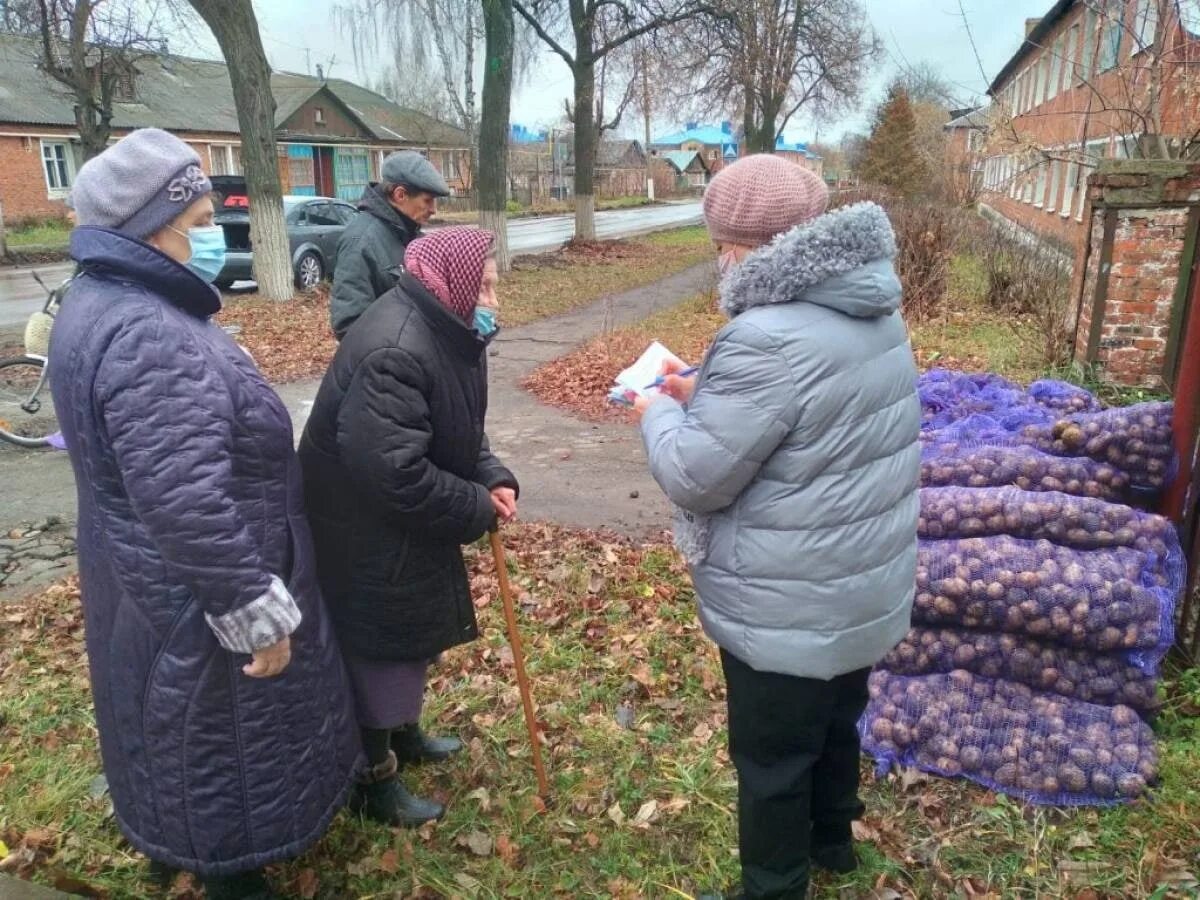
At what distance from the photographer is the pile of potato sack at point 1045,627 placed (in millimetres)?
2664

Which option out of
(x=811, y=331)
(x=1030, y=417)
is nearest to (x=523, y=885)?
(x=811, y=331)

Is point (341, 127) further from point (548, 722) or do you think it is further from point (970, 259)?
point (548, 722)

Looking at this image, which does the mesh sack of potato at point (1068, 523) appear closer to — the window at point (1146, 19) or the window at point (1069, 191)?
the window at point (1146, 19)

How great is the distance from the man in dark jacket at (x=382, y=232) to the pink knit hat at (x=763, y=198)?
8.11ft

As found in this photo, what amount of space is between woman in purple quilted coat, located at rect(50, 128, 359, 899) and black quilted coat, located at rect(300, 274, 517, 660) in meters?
0.18

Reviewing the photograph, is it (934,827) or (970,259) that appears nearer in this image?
(934,827)

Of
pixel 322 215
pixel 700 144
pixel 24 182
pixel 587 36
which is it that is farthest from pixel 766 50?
pixel 700 144

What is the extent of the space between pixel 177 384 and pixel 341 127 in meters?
45.8

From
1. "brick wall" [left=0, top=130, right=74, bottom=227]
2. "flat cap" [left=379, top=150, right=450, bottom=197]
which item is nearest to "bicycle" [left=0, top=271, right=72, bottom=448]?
"flat cap" [left=379, top=150, right=450, bottom=197]

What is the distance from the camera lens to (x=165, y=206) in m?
1.90

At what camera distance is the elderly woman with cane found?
2178 millimetres

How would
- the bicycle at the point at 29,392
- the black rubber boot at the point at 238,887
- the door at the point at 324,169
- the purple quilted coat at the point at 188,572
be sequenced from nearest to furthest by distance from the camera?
the purple quilted coat at the point at 188,572, the black rubber boot at the point at 238,887, the bicycle at the point at 29,392, the door at the point at 324,169

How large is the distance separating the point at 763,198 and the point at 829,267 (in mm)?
213

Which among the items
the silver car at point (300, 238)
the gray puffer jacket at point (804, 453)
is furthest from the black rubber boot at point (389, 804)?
the silver car at point (300, 238)
